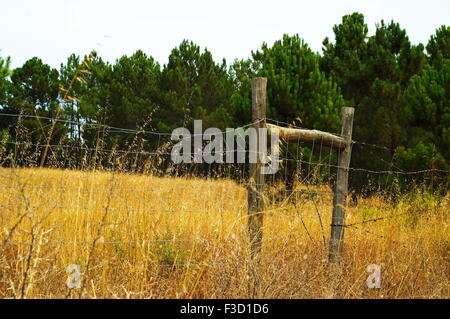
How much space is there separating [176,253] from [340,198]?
164 cm

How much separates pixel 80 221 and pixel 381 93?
857 centimetres

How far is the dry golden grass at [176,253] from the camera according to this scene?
115 inches

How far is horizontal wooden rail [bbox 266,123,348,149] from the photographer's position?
3.67 m

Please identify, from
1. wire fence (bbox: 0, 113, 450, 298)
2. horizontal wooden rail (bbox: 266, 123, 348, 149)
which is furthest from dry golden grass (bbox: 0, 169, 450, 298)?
horizontal wooden rail (bbox: 266, 123, 348, 149)

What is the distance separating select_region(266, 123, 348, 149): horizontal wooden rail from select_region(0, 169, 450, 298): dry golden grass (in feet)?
1.97

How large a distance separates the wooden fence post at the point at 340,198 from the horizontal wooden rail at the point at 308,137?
11 centimetres

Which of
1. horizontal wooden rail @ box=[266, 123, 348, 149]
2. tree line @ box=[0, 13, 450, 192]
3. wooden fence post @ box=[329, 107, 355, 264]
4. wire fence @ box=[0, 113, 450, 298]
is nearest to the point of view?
wire fence @ box=[0, 113, 450, 298]

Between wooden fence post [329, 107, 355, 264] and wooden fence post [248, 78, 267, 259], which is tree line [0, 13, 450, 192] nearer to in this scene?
wooden fence post [329, 107, 355, 264]

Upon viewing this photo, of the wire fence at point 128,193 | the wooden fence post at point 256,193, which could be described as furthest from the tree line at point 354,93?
the wooden fence post at point 256,193

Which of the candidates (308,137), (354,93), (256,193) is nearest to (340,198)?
(308,137)

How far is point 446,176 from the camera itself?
7.64 m
